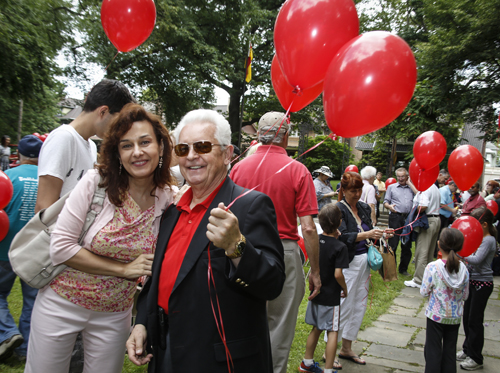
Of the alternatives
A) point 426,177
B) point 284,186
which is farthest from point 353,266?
point 426,177

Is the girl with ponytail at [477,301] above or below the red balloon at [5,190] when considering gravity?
below

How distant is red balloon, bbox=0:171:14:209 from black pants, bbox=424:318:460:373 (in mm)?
4057

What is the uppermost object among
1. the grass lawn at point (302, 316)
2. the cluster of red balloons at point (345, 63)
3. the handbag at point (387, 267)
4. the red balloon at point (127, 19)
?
the red balloon at point (127, 19)

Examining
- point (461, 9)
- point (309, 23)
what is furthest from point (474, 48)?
point (309, 23)

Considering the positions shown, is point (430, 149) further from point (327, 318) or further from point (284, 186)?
point (284, 186)

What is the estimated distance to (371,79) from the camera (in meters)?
1.65

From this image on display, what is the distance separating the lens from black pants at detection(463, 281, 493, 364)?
153 inches

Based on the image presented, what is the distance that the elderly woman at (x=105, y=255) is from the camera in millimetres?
1832

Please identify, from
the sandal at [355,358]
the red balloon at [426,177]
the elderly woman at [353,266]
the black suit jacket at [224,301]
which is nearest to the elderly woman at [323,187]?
the red balloon at [426,177]

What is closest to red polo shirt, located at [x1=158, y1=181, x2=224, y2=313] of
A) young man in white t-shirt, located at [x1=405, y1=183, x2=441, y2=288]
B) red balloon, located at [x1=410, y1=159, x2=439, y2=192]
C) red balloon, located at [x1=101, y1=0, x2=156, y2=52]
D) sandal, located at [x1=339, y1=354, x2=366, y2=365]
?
sandal, located at [x1=339, y1=354, x2=366, y2=365]

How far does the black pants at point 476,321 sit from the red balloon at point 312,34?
11.0 feet

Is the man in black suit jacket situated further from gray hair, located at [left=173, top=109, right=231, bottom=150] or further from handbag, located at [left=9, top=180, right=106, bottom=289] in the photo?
handbag, located at [left=9, top=180, right=106, bottom=289]

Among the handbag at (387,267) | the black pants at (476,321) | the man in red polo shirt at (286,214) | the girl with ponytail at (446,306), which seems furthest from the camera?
A: the handbag at (387,267)

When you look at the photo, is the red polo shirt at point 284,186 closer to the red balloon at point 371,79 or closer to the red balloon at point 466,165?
the red balloon at point 371,79
